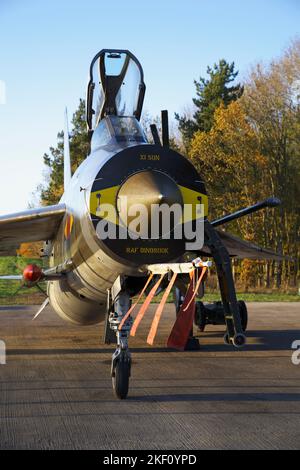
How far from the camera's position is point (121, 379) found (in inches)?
291

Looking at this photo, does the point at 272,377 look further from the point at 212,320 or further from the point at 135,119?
the point at 212,320

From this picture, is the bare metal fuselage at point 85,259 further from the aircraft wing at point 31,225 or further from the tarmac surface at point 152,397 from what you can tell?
the tarmac surface at point 152,397

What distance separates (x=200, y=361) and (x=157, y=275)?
2918mm

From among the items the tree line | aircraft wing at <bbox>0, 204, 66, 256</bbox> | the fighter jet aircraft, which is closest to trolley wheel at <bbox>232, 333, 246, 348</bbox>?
the fighter jet aircraft

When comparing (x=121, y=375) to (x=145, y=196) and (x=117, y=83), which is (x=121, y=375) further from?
(x=117, y=83)

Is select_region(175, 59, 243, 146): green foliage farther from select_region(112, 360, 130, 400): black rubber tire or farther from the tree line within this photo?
select_region(112, 360, 130, 400): black rubber tire

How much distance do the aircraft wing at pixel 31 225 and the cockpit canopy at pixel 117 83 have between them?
1.74 m

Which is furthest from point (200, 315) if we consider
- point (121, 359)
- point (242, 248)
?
point (121, 359)

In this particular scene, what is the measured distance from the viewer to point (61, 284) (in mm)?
10648

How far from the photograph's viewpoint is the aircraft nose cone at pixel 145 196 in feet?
24.1

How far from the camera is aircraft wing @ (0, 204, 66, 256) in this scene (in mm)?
10289

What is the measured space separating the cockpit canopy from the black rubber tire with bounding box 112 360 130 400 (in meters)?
4.11
